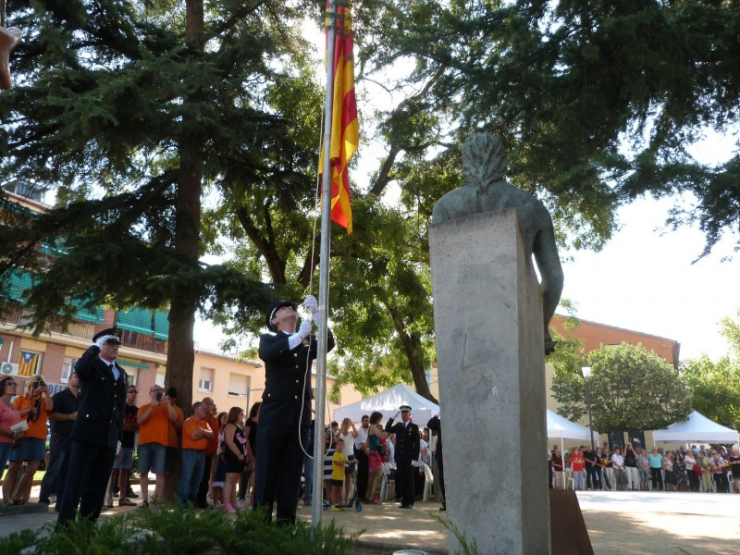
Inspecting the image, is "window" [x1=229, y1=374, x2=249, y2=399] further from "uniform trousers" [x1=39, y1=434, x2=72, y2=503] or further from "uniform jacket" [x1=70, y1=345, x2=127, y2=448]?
"uniform jacket" [x1=70, y1=345, x2=127, y2=448]

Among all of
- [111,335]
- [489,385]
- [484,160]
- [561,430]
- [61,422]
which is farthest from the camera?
[561,430]

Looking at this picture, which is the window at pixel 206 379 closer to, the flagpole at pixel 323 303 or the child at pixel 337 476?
the child at pixel 337 476

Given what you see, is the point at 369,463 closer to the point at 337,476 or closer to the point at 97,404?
Answer: the point at 337,476

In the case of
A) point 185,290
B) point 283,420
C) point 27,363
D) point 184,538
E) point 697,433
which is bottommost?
point 184,538

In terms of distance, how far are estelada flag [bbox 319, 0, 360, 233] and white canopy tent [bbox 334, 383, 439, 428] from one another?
12.5 metres

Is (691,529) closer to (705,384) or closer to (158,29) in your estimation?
(158,29)

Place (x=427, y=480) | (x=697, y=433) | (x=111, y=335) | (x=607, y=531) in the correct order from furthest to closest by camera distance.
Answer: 1. (x=697, y=433)
2. (x=427, y=480)
3. (x=607, y=531)
4. (x=111, y=335)

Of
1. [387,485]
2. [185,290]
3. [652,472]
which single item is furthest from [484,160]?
[652,472]

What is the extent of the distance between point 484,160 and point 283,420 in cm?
281

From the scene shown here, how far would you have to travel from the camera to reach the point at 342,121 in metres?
7.43

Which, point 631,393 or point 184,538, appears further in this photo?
point 631,393

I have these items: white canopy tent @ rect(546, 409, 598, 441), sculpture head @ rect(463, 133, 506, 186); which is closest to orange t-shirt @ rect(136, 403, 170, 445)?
sculpture head @ rect(463, 133, 506, 186)

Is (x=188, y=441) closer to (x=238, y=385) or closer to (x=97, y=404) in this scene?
(x=97, y=404)

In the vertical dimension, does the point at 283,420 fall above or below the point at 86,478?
above
